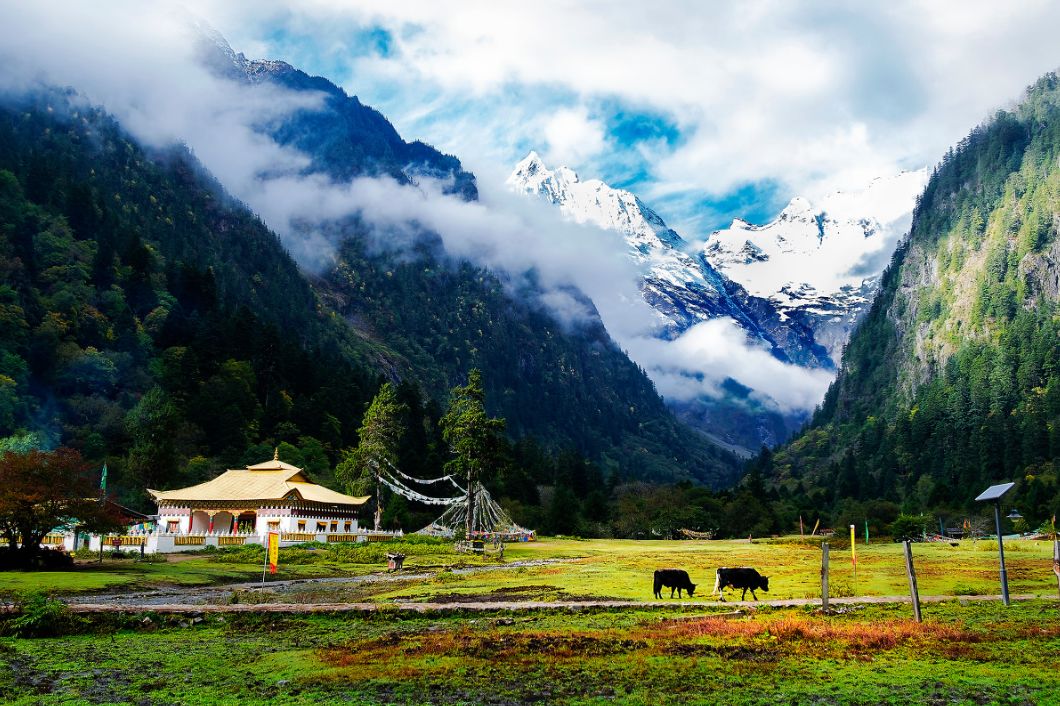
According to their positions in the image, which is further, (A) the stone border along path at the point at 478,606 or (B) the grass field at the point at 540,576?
(B) the grass field at the point at 540,576

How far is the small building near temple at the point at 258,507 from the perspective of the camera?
273 ft

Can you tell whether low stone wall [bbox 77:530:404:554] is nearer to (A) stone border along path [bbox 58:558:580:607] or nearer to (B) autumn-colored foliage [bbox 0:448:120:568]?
(B) autumn-colored foliage [bbox 0:448:120:568]

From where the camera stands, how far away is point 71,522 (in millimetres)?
49344

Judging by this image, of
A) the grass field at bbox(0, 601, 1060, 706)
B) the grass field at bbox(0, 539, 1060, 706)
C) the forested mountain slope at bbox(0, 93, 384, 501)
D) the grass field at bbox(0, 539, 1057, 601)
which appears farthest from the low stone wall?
the grass field at bbox(0, 601, 1060, 706)

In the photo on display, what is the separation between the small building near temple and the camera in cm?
8312

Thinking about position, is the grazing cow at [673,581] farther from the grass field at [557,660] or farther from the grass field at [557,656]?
the grass field at [557,660]

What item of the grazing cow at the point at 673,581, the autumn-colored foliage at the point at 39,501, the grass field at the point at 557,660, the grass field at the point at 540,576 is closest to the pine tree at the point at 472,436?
the grass field at the point at 540,576

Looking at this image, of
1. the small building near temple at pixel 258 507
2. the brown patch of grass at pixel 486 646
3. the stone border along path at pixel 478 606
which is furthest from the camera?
the small building near temple at pixel 258 507

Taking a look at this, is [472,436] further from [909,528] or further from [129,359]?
[129,359]

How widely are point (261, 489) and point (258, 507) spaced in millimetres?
2239

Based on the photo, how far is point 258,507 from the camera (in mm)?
83250

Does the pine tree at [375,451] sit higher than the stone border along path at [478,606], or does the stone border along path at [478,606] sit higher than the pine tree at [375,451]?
the pine tree at [375,451]

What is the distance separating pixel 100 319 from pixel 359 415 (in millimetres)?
42012

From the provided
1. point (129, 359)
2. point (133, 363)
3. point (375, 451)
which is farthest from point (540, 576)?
point (133, 363)
